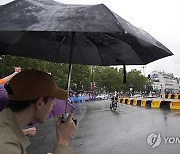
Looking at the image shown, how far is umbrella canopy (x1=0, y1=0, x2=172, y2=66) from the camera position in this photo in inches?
66.2

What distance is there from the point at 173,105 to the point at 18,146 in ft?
63.3

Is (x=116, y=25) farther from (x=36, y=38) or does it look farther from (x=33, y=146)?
(x=33, y=146)

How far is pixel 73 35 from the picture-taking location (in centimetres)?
245

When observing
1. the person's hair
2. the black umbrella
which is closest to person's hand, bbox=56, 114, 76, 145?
the person's hair

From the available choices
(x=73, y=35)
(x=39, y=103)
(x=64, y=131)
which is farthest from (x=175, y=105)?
(x=39, y=103)

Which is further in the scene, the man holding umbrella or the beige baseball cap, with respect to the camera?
the beige baseball cap

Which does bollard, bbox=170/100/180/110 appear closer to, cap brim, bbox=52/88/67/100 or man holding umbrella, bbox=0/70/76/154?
cap brim, bbox=52/88/67/100

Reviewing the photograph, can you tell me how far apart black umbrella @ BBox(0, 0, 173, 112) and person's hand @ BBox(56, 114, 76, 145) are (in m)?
0.61

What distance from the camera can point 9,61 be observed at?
109 ft

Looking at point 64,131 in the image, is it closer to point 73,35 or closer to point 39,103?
point 39,103

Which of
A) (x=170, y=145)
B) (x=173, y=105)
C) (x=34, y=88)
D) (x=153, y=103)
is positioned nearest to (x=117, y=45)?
(x=34, y=88)

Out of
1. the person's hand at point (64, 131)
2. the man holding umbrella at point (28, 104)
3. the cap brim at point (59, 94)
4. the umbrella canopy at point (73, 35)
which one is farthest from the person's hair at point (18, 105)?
the umbrella canopy at point (73, 35)

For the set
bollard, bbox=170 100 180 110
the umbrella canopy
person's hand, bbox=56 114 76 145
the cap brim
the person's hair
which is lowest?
bollard, bbox=170 100 180 110

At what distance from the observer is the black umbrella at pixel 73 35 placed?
1682 mm
